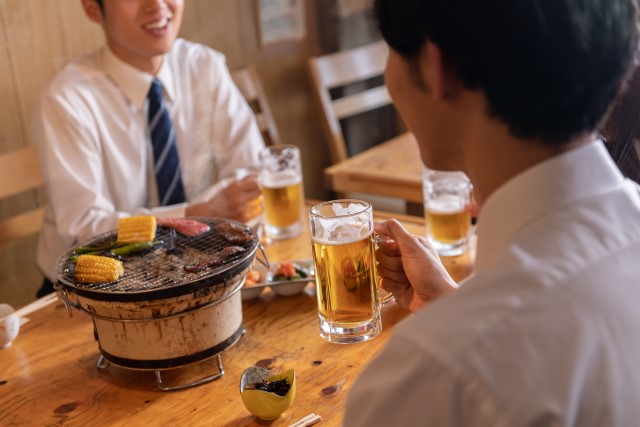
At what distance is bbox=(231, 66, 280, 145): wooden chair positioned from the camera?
3.29 metres

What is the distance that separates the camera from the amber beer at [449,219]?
1842 millimetres

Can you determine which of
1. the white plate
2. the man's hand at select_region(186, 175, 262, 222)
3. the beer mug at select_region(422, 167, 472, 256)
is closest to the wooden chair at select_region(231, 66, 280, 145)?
the man's hand at select_region(186, 175, 262, 222)

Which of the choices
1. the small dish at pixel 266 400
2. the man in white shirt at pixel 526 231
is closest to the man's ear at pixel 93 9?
the small dish at pixel 266 400

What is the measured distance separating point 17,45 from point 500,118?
220 cm

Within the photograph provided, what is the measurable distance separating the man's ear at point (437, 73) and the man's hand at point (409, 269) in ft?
1.63

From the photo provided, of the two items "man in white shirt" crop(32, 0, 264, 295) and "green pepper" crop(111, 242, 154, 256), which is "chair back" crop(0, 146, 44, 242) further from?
"green pepper" crop(111, 242, 154, 256)

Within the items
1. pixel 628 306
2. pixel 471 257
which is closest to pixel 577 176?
pixel 628 306

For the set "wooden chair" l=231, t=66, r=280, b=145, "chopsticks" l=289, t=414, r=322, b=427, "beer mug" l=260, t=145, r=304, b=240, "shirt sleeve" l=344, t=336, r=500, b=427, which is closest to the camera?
"shirt sleeve" l=344, t=336, r=500, b=427

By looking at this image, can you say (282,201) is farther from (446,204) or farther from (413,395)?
(413,395)

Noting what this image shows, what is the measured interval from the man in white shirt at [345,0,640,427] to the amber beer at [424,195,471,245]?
2.98ft

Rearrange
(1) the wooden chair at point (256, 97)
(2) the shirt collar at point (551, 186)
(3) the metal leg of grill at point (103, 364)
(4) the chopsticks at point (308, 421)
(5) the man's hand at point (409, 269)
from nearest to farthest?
(2) the shirt collar at point (551, 186) → (4) the chopsticks at point (308, 421) → (5) the man's hand at point (409, 269) → (3) the metal leg of grill at point (103, 364) → (1) the wooden chair at point (256, 97)

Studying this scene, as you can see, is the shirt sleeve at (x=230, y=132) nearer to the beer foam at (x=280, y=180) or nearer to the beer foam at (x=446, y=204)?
the beer foam at (x=280, y=180)

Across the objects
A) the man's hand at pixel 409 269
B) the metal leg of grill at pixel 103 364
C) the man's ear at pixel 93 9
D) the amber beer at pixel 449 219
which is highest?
the man's ear at pixel 93 9

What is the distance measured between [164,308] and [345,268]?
315mm
